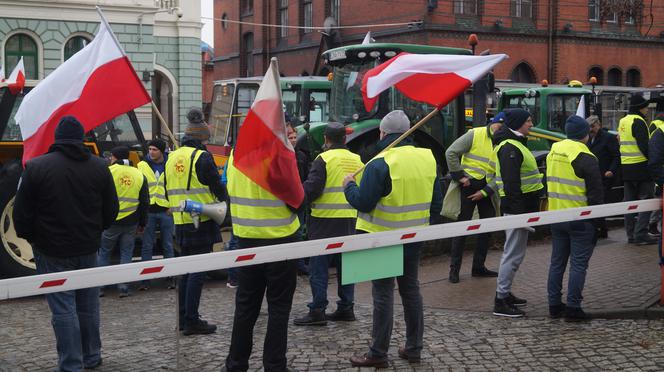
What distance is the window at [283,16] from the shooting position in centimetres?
4209

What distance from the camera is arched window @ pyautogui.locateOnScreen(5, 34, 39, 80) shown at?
1084 inches

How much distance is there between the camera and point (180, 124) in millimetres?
31203

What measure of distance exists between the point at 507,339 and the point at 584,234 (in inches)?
48.5

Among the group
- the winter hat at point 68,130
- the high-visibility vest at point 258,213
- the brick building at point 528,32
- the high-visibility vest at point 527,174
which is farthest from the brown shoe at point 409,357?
the brick building at point 528,32

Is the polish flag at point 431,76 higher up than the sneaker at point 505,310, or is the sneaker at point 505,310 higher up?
the polish flag at point 431,76

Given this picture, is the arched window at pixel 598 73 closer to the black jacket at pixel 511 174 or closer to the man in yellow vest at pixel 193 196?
the black jacket at pixel 511 174

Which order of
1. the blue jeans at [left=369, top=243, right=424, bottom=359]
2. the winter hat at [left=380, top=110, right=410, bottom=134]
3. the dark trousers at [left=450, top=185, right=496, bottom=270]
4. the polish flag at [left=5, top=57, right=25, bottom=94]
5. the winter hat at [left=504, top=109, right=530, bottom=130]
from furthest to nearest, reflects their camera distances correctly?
the polish flag at [left=5, top=57, right=25, bottom=94] < the dark trousers at [left=450, top=185, right=496, bottom=270] < the winter hat at [left=504, top=109, right=530, bottom=130] < the winter hat at [left=380, top=110, right=410, bottom=134] < the blue jeans at [left=369, top=243, right=424, bottom=359]

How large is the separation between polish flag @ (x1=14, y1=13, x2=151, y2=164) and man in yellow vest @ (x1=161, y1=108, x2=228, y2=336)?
29.4 inches

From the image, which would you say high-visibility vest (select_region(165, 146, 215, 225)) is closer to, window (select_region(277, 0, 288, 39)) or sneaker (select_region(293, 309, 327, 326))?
sneaker (select_region(293, 309, 327, 326))

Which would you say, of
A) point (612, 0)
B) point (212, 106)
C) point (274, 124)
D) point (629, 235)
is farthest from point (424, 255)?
point (612, 0)

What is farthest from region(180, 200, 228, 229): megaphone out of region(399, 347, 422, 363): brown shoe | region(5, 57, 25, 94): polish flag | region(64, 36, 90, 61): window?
region(64, 36, 90, 61): window

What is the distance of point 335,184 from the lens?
7.82 meters

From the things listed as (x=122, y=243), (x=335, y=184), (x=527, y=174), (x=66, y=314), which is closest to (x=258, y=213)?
(x=66, y=314)

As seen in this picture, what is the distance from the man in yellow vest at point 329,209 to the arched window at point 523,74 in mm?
26572
